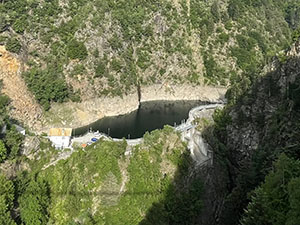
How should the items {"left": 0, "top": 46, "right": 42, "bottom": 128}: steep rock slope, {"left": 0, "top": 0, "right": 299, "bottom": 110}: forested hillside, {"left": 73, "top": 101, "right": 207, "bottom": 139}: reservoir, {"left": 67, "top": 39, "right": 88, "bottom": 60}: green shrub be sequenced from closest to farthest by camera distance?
{"left": 0, "top": 46, "right": 42, "bottom": 128}: steep rock slope, {"left": 73, "top": 101, "right": 207, "bottom": 139}: reservoir, {"left": 0, "top": 0, "right": 299, "bottom": 110}: forested hillside, {"left": 67, "top": 39, "right": 88, "bottom": 60}: green shrub

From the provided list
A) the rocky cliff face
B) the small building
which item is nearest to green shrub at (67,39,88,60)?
the small building

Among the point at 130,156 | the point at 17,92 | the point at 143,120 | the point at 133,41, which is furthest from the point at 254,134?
the point at 133,41

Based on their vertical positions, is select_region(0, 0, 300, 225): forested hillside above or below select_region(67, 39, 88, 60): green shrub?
above

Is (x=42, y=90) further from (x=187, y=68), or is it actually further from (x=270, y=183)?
(x=270, y=183)

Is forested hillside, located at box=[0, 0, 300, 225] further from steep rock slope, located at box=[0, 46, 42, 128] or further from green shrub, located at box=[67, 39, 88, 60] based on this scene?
steep rock slope, located at box=[0, 46, 42, 128]

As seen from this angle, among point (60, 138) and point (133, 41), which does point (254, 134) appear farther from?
point (133, 41)

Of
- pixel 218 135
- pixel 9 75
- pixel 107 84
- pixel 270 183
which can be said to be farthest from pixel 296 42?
pixel 9 75
